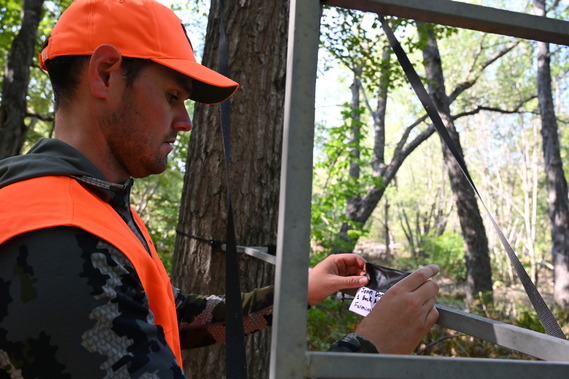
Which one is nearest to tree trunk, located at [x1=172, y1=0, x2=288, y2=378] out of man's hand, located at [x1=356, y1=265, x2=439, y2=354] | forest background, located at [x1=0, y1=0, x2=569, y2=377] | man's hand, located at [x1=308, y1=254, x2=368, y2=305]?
forest background, located at [x1=0, y1=0, x2=569, y2=377]

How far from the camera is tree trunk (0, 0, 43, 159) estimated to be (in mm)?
6988

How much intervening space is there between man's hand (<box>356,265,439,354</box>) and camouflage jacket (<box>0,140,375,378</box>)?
461 millimetres

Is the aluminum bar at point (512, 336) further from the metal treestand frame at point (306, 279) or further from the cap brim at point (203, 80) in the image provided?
the cap brim at point (203, 80)

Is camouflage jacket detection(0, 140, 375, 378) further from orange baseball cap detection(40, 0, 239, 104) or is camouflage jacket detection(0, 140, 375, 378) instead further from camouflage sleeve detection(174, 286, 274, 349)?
camouflage sleeve detection(174, 286, 274, 349)

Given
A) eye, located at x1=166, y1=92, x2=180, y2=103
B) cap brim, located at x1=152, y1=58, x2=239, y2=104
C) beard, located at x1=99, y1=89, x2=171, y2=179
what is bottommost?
beard, located at x1=99, y1=89, x2=171, y2=179

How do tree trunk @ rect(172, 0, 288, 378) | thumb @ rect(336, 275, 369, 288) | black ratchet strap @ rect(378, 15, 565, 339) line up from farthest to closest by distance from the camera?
1. tree trunk @ rect(172, 0, 288, 378)
2. thumb @ rect(336, 275, 369, 288)
3. black ratchet strap @ rect(378, 15, 565, 339)

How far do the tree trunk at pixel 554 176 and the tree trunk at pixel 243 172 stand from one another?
11152mm

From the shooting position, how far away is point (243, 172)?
9.29 ft

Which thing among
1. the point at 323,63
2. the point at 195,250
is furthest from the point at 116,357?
the point at 323,63

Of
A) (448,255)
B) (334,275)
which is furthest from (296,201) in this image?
(448,255)

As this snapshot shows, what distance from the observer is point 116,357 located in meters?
1.02

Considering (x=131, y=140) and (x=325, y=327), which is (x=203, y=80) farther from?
(x=325, y=327)

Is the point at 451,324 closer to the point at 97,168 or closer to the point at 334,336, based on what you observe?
the point at 97,168

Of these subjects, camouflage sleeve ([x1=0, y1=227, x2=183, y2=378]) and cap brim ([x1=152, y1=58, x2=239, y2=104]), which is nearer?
camouflage sleeve ([x1=0, y1=227, x2=183, y2=378])
